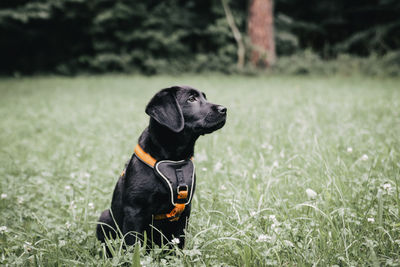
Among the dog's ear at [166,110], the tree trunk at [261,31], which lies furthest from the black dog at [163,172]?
the tree trunk at [261,31]

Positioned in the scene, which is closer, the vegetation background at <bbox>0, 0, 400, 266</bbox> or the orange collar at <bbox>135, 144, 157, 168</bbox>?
the vegetation background at <bbox>0, 0, 400, 266</bbox>

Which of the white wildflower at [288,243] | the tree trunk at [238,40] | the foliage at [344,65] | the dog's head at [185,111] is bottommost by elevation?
the white wildflower at [288,243]

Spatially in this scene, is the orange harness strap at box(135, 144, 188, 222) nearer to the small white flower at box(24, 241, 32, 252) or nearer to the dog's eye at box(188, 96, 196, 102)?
the dog's eye at box(188, 96, 196, 102)

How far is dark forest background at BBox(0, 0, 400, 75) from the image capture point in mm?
18922

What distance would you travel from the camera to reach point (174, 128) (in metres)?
2.00

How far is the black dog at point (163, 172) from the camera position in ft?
6.42

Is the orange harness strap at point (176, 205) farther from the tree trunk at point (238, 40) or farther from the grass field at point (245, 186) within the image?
the tree trunk at point (238, 40)

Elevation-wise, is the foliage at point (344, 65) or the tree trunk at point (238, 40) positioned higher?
the tree trunk at point (238, 40)

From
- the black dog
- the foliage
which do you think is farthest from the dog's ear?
the foliage

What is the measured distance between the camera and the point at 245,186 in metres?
2.82

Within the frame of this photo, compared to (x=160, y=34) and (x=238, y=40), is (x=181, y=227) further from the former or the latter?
(x=160, y=34)

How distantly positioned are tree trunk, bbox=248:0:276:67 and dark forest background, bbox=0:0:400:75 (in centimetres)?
271

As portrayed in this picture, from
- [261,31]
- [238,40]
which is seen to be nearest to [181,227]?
[261,31]

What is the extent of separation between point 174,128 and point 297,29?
852 inches
